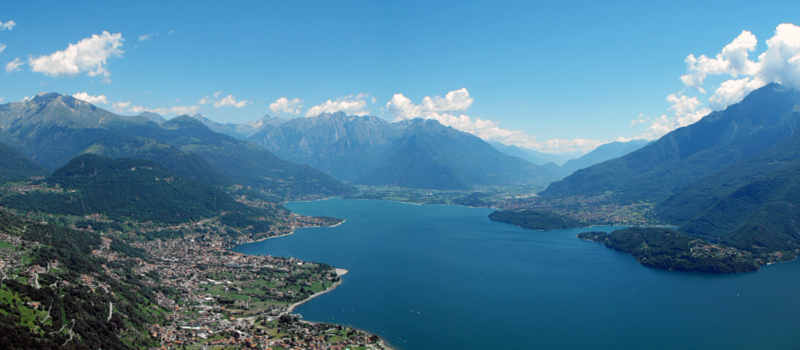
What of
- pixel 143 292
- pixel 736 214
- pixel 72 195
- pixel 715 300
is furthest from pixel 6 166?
pixel 736 214

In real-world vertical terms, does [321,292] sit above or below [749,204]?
below

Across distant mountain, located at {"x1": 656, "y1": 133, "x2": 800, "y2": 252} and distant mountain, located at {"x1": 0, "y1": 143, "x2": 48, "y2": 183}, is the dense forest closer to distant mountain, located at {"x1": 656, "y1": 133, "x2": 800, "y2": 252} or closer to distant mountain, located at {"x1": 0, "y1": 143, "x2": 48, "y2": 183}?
distant mountain, located at {"x1": 0, "y1": 143, "x2": 48, "y2": 183}

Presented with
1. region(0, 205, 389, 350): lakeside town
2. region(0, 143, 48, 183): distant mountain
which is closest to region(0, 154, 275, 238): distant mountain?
region(0, 143, 48, 183): distant mountain

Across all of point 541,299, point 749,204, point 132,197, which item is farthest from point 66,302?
point 749,204

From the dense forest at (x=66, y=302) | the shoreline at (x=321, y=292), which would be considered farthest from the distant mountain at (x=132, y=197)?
the shoreline at (x=321, y=292)

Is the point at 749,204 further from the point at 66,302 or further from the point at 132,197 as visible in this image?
the point at 132,197

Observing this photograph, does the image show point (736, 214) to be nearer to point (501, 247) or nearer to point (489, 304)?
point (501, 247)
